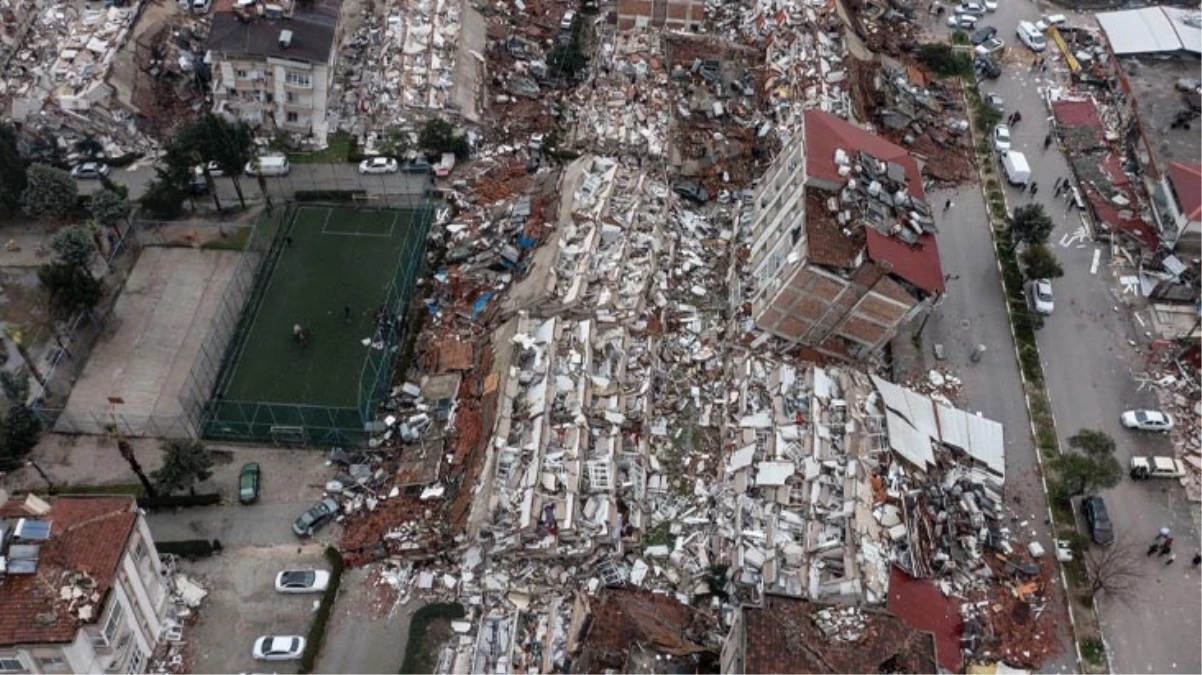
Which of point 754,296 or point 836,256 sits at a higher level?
point 836,256

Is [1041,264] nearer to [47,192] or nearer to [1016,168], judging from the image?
[1016,168]

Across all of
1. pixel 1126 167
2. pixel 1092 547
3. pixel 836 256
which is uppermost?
pixel 836 256

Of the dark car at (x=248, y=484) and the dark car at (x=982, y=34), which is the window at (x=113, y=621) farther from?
the dark car at (x=982, y=34)

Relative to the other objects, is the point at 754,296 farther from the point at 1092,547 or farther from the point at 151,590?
the point at 151,590

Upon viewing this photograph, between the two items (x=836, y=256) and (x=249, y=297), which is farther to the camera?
(x=249, y=297)

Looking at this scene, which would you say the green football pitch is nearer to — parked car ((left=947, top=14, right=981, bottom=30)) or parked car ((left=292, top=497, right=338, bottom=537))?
parked car ((left=292, top=497, right=338, bottom=537))

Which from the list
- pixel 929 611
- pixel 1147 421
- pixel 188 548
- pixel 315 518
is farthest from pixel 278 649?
pixel 1147 421

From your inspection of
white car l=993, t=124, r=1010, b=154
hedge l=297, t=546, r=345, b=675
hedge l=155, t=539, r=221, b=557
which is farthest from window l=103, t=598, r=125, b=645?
white car l=993, t=124, r=1010, b=154

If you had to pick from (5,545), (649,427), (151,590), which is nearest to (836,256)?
(649,427)
